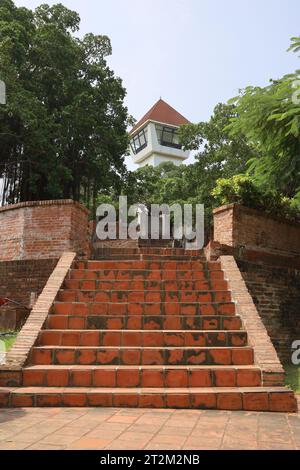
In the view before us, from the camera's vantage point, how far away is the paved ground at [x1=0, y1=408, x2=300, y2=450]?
290 centimetres

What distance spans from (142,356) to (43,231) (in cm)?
440

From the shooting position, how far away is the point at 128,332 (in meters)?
5.09

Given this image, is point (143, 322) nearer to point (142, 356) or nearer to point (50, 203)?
point (142, 356)

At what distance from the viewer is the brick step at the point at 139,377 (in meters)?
4.35

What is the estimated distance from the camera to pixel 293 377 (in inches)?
235

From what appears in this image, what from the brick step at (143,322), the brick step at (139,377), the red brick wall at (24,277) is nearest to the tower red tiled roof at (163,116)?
the red brick wall at (24,277)

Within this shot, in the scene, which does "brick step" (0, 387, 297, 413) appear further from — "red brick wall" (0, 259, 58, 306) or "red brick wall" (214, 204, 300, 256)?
"red brick wall" (214, 204, 300, 256)

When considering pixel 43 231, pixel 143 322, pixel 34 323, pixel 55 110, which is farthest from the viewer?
pixel 55 110

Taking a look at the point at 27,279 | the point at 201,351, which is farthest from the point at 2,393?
the point at 27,279

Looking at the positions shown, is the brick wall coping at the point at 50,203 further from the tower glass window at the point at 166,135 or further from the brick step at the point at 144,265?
the tower glass window at the point at 166,135

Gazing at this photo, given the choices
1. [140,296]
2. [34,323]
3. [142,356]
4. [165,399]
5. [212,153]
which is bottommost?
[165,399]

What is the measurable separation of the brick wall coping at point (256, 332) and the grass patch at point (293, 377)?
2.73 ft

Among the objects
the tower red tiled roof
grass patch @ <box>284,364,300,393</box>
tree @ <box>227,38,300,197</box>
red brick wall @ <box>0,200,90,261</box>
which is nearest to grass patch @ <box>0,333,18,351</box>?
red brick wall @ <box>0,200,90,261</box>

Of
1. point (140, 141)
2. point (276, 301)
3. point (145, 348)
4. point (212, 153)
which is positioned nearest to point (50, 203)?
point (145, 348)
